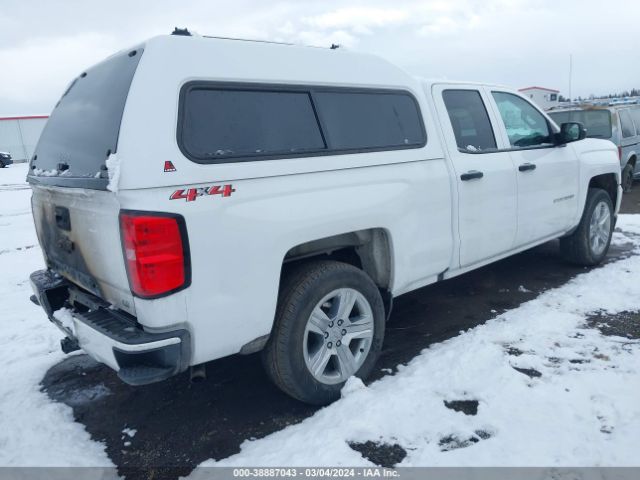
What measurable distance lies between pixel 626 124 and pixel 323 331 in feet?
32.7

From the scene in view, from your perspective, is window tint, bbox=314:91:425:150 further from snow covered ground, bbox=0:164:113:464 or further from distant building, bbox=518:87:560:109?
distant building, bbox=518:87:560:109

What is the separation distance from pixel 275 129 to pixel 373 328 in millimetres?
1460

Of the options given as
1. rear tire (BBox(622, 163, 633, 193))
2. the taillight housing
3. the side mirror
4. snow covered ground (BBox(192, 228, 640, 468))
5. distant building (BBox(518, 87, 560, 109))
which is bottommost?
snow covered ground (BBox(192, 228, 640, 468))

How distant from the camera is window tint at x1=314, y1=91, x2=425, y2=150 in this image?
3000mm

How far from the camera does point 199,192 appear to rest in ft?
7.70

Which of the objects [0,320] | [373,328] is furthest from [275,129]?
[0,320]

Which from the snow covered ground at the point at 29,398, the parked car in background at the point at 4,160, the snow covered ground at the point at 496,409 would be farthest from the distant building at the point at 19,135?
the snow covered ground at the point at 496,409

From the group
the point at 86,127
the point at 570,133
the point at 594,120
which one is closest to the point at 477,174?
the point at 570,133

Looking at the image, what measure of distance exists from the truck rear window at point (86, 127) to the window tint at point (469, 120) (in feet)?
7.93

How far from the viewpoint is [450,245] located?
12.0ft

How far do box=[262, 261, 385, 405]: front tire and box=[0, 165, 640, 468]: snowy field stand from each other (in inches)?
6.5

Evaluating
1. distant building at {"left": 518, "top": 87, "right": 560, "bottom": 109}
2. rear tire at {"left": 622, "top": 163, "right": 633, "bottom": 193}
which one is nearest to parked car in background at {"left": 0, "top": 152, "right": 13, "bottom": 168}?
rear tire at {"left": 622, "top": 163, "right": 633, "bottom": 193}

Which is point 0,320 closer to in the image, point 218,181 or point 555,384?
point 218,181

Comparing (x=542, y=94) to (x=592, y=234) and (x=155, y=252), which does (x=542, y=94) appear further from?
(x=155, y=252)
